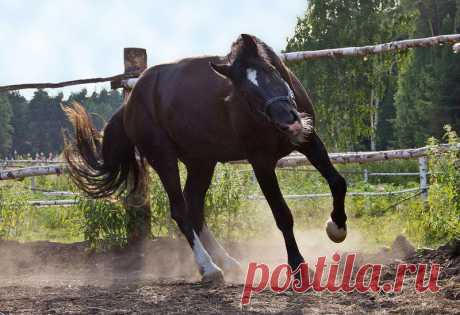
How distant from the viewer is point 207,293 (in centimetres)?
462

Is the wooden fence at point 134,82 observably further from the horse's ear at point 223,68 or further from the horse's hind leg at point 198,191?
the horse's ear at point 223,68

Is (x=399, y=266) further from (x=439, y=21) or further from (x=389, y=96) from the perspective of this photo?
(x=389, y=96)

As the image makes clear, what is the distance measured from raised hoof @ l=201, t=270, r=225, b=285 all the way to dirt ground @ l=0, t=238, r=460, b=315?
9cm

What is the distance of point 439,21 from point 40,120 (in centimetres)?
3577

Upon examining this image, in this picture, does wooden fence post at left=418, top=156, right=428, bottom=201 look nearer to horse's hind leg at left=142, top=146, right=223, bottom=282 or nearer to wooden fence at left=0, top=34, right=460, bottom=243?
wooden fence at left=0, top=34, right=460, bottom=243

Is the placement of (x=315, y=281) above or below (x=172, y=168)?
below

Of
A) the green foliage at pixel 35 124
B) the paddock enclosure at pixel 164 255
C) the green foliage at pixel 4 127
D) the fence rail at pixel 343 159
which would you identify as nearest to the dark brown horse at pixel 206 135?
the paddock enclosure at pixel 164 255

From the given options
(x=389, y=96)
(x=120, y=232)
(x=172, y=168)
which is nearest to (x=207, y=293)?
(x=172, y=168)

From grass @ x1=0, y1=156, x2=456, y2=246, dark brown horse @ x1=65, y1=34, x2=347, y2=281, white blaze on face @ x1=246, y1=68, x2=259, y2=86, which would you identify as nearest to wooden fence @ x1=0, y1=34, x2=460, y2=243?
grass @ x1=0, y1=156, x2=456, y2=246

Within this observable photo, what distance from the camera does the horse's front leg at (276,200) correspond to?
4.89 metres

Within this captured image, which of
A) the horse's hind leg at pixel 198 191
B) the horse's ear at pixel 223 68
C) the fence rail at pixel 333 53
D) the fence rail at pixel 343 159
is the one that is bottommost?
the horse's hind leg at pixel 198 191

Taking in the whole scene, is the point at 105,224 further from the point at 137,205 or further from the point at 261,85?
the point at 261,85

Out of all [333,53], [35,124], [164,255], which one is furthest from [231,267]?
[35,124]

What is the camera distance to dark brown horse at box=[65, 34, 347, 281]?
455 cm
